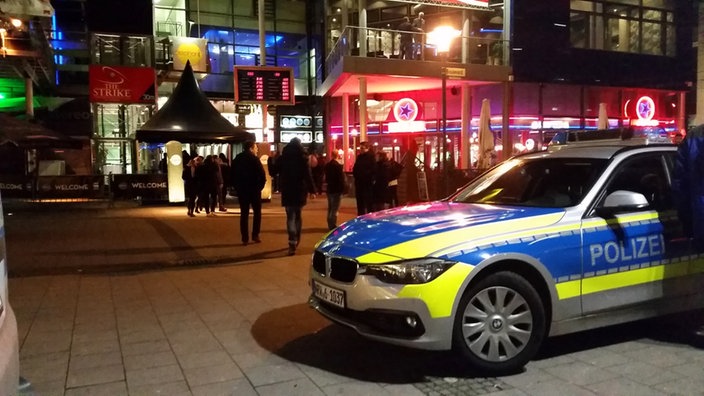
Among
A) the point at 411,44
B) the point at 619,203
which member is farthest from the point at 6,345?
the point at 411,44

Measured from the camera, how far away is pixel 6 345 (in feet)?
7.86

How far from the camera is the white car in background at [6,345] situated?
7.41 ft

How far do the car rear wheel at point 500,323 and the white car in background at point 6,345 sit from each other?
2.73m

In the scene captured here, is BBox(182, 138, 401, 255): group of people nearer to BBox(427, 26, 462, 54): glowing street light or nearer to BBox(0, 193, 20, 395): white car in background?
BBox(0, 193, 20, 395): white car in background

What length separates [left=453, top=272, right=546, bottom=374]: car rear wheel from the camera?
167 inches

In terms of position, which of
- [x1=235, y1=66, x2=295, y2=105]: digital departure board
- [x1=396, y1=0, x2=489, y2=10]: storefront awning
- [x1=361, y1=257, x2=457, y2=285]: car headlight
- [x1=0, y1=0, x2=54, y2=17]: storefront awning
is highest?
[x1=396, y1=0, x2=489, y2=10]: storefront awning

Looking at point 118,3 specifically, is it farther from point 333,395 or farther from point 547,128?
point 333,395

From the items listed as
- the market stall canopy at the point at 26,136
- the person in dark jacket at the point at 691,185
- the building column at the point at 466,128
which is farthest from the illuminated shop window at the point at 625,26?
the person in dark jacket at the point at 691,185

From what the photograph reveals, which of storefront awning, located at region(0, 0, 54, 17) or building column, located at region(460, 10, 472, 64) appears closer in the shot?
storefront awning, located at region(0, 0, 54, 17)

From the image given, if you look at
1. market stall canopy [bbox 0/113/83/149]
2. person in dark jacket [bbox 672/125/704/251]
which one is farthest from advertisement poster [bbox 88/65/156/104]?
person in dark jacket [bbox 672/125/704/251]

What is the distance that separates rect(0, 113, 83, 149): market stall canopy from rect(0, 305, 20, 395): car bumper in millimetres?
15895

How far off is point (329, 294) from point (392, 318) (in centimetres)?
65

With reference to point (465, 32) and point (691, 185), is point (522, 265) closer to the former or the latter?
point (691, 185)

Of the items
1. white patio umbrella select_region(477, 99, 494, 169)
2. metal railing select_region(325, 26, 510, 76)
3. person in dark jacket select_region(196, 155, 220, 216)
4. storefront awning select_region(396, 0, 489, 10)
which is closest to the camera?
person in dark jacket select_region(196, 155, 220, 216)
